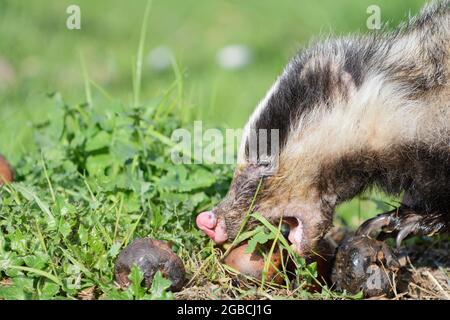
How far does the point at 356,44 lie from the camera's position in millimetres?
4797

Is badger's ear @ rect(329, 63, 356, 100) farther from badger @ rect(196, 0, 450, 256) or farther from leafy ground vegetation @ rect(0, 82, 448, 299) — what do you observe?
leafy ground vegetation @ rect(0, 82, 448, 299)

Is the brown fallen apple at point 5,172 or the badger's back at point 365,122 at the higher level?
the badger's back at point 365,122

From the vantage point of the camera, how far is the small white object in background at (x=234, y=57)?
10.4m

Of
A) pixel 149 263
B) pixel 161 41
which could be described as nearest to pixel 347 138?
pixel 149 263

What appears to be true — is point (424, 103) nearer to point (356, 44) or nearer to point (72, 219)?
point (356, 44)

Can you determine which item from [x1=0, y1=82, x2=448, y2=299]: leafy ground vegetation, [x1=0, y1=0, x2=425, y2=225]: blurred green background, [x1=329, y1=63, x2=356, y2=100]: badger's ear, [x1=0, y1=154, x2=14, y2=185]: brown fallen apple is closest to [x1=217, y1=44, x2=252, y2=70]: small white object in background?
[x1=0, y1=0, x2=425, y2=225]: blurred green background

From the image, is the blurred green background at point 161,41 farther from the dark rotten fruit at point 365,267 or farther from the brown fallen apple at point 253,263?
the dark rotten fruit at point 365,267

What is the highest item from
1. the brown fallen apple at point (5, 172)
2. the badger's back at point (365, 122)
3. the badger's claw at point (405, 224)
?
the badger's back at point (365, 122)

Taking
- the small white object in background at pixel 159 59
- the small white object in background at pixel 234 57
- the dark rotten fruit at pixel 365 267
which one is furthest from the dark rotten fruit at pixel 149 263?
the small white object in background at pixel 234 57

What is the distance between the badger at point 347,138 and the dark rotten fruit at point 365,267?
0.16 meters

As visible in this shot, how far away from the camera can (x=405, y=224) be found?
4.88 meters
